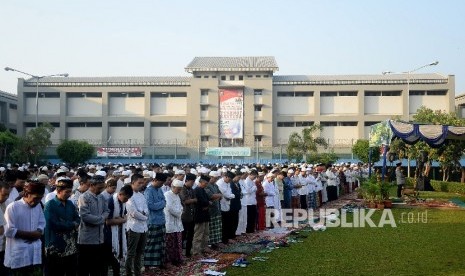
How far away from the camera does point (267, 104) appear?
54531 mm

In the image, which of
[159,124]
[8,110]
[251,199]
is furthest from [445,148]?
[8,110]

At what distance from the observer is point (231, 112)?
180 feet

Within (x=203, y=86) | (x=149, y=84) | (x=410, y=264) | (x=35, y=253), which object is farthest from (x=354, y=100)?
(x=35, y=253)

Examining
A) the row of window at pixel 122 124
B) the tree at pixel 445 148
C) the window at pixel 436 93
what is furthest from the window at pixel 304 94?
the tree at pixel 445 148

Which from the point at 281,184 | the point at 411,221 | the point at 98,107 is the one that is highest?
the point at 98,107

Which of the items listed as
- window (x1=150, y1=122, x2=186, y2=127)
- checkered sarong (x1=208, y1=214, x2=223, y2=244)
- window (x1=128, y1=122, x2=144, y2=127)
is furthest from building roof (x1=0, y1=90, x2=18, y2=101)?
checkered sarong (x1=208, y1=214, x2=223, y2=244)

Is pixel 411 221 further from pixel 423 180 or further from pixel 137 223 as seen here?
pixel 423 180

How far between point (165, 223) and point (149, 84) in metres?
47.3

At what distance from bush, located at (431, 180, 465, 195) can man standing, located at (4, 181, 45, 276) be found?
25806 millimetres

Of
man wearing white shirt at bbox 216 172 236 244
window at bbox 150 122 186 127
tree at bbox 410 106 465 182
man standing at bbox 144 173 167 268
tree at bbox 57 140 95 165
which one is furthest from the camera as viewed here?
window at bbox 150 122 186 127

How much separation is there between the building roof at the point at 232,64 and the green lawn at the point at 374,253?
41.1 m

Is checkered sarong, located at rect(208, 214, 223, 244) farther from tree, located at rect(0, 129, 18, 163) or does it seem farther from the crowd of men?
tree, located at rect(0, 129, 18, 163)

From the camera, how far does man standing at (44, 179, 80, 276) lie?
6242 millimetres

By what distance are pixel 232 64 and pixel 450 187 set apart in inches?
1211
